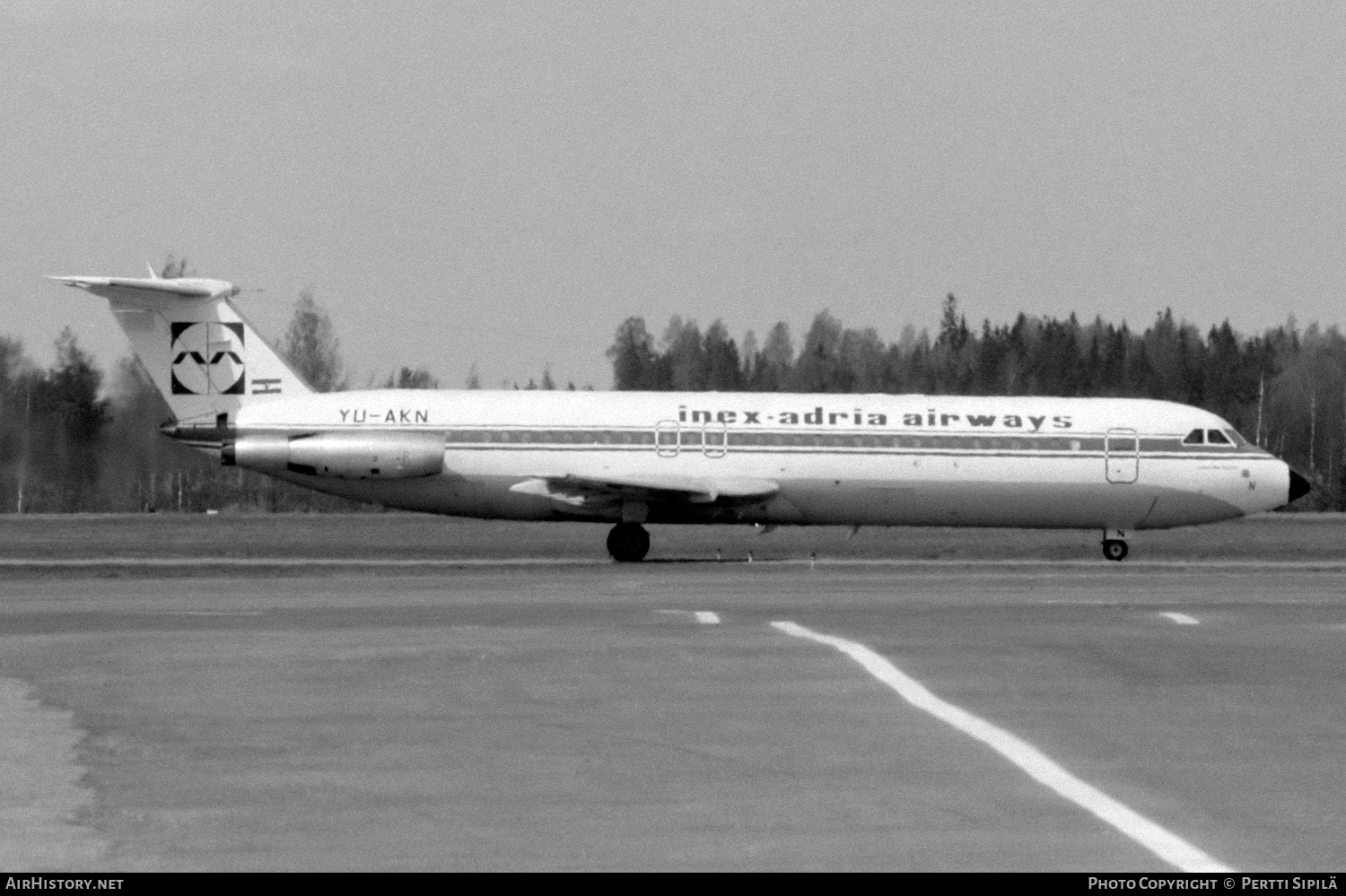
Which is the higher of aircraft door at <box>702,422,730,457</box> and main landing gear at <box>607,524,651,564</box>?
aircraft door at <box>702,422,730,457</box>

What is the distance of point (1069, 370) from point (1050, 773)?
123504 millimetres

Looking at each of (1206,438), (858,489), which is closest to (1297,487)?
(1206,438)

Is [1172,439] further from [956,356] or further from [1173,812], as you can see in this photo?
[956,356]

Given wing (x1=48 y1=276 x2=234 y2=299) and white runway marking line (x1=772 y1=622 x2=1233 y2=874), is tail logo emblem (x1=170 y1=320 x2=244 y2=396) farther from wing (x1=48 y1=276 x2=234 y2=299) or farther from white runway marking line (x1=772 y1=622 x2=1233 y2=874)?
white runway marking line (x1=772 y1=622 x2=1233 y2=874)

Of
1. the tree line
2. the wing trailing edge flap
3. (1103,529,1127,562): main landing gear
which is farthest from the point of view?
the tree line

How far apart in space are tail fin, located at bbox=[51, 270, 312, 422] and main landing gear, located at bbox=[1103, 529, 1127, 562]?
54.0 ft

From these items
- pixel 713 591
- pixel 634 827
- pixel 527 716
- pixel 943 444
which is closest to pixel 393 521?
pixel 943 444

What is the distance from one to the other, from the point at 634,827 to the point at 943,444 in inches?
1346

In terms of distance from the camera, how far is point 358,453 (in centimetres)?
4306

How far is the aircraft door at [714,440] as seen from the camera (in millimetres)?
43719

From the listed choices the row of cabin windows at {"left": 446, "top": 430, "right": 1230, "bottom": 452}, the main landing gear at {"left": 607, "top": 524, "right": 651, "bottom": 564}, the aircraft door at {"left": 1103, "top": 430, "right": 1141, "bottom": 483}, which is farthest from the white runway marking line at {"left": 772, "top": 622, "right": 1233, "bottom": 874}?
the aircraft door at {"left": 1103, "top": 430, "right": 1141, "bottom": 483}

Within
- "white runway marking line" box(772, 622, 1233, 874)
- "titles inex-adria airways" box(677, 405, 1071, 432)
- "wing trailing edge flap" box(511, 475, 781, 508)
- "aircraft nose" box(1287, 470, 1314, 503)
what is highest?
"titles inex-adria airways" box(677, 405, 1071, 432)

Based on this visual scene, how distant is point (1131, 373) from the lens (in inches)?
5167

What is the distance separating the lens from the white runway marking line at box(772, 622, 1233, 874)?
382 inches
